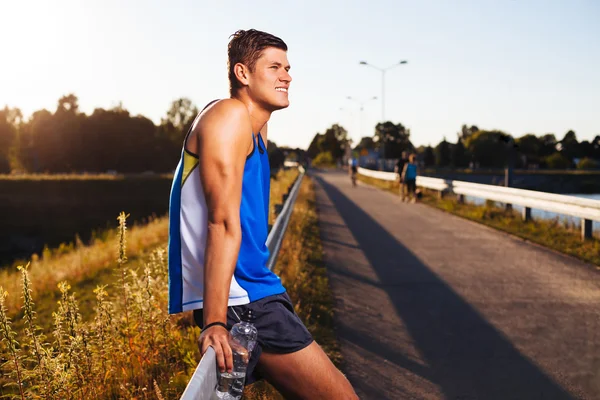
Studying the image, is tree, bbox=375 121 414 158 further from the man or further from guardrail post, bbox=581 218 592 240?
the man

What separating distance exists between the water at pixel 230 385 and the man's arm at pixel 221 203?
0.08 m

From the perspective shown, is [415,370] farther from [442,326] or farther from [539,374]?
[442,326]

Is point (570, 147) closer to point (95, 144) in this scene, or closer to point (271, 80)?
point (95, 144)

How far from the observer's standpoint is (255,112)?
2299 millimetres

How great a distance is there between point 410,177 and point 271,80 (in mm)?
21298

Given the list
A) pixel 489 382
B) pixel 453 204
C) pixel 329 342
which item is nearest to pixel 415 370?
pixel 489 382

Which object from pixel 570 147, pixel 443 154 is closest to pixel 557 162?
pixel 570 147

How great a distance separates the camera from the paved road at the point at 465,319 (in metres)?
4.82

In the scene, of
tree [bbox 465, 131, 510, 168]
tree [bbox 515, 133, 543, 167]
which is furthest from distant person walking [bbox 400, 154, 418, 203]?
tree [bbox 515, 133, 543, 167]

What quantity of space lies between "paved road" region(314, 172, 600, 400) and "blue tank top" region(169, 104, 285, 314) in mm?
2736

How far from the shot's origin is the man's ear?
2.24 meters

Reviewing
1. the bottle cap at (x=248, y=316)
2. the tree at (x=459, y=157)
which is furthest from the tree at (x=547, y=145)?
the bottle cap at (x=248, y=316)

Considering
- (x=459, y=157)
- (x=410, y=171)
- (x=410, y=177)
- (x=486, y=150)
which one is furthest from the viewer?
(x=459, y=157)

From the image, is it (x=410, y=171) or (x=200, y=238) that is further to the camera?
(x=410, y=171)
